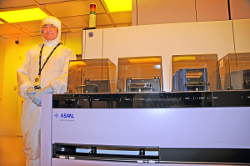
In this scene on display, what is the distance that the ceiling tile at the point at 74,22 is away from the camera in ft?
12.1

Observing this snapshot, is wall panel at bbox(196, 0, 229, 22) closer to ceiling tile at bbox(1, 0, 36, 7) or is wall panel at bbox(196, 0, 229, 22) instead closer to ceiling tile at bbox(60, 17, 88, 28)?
ceiling tile at bbox(60, 17, 88, 28)

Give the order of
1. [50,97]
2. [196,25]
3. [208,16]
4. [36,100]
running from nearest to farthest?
[50,97], [36,100], [196,25], [208,16]

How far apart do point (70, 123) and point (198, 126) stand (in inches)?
24.1

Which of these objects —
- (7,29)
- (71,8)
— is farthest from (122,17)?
(7,29)

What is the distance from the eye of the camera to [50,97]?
903 millimetres

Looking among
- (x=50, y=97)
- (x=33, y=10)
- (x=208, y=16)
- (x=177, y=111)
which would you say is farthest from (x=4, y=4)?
(x=177, y=111)

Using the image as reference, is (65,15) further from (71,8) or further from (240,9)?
(240,9)

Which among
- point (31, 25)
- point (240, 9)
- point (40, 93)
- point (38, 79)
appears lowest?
point (40, 93)

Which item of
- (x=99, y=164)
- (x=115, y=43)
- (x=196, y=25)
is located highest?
(x=196, y=25)

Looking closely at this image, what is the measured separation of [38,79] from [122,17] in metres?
2.64

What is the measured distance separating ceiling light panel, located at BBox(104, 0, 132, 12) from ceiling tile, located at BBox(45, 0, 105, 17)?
16cm

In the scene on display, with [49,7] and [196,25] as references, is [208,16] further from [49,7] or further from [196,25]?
[49,7]

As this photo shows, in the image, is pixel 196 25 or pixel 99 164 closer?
pixel 99 164

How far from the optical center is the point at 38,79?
145cm
